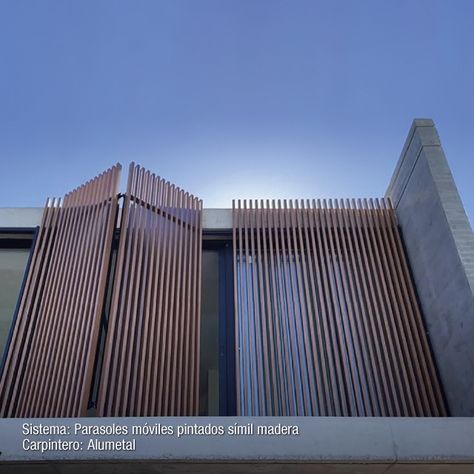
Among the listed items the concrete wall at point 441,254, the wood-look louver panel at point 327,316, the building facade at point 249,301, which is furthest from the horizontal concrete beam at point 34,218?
the concrete wall at point 441,254

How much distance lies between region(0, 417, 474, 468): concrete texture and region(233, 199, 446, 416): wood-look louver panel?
5.02 feet

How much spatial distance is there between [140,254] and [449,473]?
3.72 m

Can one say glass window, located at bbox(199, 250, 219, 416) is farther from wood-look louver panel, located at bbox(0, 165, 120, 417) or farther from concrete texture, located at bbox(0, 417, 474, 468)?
concrete texture, located at bbox(0, 417, 474, 468)

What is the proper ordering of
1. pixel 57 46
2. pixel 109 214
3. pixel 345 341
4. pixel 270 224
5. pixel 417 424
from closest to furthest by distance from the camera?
pixel 417 424
pixel 345 341
pixel 109 214
pixel 270 224
pixel 57 46

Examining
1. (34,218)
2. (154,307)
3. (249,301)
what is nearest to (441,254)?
(249,301)

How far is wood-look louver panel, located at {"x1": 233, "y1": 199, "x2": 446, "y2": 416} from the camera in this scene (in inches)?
200

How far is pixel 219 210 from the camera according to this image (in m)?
6.59

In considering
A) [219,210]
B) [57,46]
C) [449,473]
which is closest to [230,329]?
[219,210]

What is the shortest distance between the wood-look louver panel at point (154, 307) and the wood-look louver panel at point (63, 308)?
20 cm

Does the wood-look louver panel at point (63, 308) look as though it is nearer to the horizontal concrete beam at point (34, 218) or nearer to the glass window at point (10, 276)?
the horizontal concrete beam at point (34, 218)

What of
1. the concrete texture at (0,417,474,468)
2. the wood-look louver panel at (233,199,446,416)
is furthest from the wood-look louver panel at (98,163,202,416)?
the concrete texture at (0,417,474,468)

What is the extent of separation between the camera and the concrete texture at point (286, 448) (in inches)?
129

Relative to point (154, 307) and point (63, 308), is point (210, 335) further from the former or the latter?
point (63, 308)

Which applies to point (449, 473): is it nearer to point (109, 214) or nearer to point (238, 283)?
point (238, 283)
